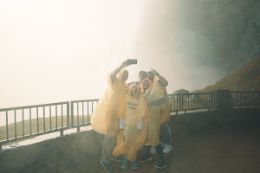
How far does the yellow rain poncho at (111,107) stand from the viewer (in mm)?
7973

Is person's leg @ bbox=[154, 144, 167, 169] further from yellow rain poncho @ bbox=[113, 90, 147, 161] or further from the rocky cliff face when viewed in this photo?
the rocky cliff face

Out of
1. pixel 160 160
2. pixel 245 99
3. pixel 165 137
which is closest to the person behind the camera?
A: pixel 160 160

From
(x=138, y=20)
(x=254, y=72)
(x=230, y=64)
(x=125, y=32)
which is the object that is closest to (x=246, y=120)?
(x=254, y=72)

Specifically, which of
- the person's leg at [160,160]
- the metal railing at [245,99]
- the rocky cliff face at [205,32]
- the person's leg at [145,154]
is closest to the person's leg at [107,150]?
the person's leg at [145,154]

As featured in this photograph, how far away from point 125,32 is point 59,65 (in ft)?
121

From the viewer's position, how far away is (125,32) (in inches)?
4021

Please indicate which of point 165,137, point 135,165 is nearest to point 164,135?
point 165,137

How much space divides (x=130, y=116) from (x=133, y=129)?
308 mm

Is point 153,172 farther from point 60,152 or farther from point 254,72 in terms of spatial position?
point 254,72

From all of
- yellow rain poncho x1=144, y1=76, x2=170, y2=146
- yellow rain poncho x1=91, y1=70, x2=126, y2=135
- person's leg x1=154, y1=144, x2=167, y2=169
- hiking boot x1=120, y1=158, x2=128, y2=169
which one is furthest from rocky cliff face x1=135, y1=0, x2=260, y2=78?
yellow rain poncho x1=91, y1=70, x2=126, y2=135

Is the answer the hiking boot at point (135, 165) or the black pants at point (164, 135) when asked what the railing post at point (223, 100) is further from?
the hiking boot at point (135, 165)

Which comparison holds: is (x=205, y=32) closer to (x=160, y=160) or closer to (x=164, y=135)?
(x=164, y=135)

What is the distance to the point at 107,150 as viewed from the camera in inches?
332

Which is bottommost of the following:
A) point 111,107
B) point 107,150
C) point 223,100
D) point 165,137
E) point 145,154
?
point 145,154
